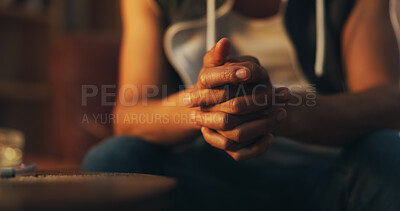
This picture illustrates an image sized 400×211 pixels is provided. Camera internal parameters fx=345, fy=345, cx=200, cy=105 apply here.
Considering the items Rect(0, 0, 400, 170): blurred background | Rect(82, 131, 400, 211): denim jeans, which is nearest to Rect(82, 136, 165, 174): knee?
Rect(82, 131, 400, 211): denim jeans

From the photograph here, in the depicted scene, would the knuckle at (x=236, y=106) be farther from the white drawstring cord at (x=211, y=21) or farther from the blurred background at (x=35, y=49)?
the blurred background at (x=35, y=49)

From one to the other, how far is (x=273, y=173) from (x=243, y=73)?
34 centimetres

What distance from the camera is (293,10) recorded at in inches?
27.4

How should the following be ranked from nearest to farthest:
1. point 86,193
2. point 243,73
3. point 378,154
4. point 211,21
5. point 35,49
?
point 86,193 → point 243,73 → point 378,154 → point 211,21 → point 35,49

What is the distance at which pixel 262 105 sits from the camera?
424 mm

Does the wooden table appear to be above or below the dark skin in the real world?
below

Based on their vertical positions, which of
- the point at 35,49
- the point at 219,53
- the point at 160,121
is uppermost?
the point at 35,49

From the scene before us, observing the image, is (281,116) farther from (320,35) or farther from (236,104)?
(320,35)

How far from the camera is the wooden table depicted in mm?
Answer: 224

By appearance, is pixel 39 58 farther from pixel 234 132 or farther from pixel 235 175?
pixel 234 132

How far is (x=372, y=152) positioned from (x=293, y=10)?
33cm

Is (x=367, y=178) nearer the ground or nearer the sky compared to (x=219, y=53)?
nearer the ground

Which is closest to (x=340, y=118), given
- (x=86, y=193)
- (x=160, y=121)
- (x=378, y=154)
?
(x=378, y=154)

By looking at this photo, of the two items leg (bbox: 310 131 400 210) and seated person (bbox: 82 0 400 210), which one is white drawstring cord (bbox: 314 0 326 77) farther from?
leg (bbox: 310 131 400 210)
